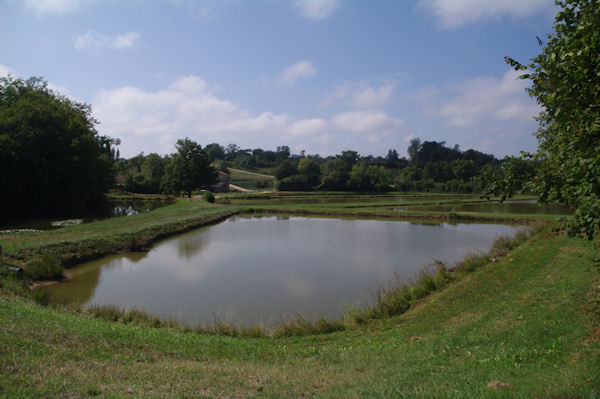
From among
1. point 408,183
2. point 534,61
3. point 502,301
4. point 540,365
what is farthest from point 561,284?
point 408,183

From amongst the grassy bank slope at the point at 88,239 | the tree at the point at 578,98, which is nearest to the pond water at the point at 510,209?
the grassy bank slope at the point at 88,239

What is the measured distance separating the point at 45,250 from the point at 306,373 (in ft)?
53.6

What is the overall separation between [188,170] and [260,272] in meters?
52.5

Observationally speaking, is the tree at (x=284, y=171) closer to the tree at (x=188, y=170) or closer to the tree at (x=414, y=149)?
the tree at (x=188, y=170)

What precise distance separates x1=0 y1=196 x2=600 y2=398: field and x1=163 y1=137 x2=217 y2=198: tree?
55.3 m

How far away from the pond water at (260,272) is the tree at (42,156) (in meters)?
20.1

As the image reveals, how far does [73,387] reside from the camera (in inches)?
182

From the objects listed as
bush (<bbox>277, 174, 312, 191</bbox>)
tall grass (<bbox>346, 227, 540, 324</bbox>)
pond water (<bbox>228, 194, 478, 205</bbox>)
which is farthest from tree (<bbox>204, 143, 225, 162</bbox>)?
tall grass (<bbox>346, 227, 540, 324</bbox>)

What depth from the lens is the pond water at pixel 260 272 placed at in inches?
491

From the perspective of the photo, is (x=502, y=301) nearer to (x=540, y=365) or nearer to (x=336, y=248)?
(x=540, y=365)

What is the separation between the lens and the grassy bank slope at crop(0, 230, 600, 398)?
189 inches

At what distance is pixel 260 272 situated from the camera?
16.8 m

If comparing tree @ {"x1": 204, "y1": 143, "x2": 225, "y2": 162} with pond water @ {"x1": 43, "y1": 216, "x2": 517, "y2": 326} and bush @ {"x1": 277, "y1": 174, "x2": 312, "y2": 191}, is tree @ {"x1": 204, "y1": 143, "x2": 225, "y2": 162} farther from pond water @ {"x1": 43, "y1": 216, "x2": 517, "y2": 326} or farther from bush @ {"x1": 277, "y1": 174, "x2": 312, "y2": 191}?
pond water @ {"x1": 43, "y1": 216, "x2": 517, "y2": 326}

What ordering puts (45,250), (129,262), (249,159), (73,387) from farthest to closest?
(249,159) → (129,262) → (45,250) → (73,387)
